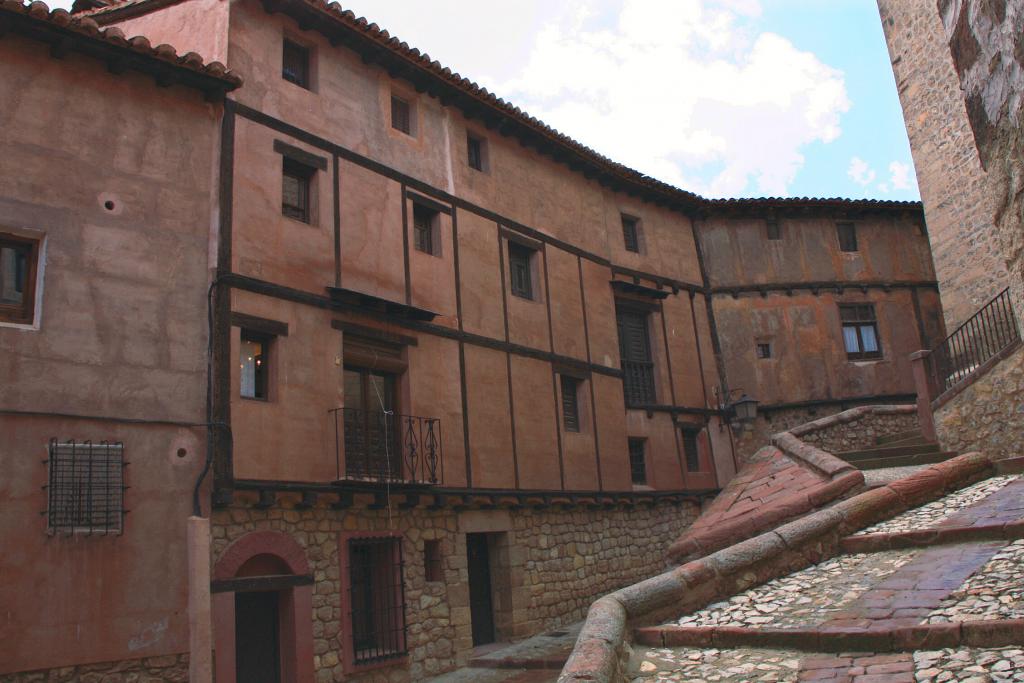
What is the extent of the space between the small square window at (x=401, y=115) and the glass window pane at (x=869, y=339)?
1312 cm

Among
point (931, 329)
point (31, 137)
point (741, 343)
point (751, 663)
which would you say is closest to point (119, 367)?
point (31, 137)

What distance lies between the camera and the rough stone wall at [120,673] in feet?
30.8

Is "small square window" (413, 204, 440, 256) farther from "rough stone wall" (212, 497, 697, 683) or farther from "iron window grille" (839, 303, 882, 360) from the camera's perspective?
"iron window grille" (839, 303, 882, 360)

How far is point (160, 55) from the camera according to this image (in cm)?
1157

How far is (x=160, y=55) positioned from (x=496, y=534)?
9272 mm

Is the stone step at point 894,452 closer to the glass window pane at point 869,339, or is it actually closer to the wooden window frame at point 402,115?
the glass window pane at point 869,339

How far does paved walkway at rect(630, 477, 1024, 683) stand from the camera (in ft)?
18.5

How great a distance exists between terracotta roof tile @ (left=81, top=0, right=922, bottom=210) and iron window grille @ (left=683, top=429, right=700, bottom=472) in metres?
5.87

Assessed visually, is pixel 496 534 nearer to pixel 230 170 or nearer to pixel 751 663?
pixel 230 170

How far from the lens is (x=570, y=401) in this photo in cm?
1794

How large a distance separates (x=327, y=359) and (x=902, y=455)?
9.44 metres

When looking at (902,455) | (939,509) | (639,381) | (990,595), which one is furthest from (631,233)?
(990,595)

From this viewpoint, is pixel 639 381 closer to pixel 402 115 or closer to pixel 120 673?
pixel 402 115

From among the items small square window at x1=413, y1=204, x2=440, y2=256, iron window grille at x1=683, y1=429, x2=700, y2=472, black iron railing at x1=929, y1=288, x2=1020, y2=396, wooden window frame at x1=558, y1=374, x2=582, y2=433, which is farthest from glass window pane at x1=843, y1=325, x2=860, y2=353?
small square window at x1=413, y1=204, x2=440, y2=256
